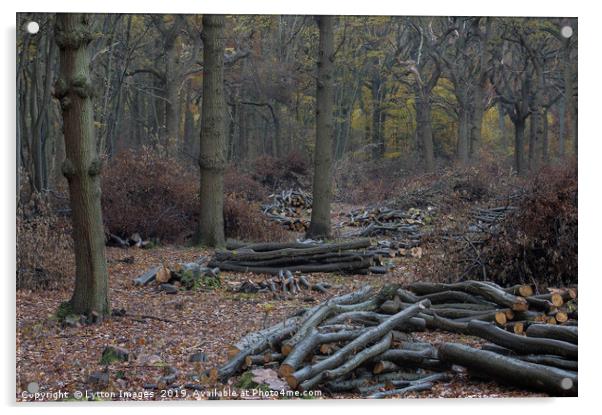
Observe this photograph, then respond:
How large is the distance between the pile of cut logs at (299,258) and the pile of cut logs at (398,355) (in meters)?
2.62

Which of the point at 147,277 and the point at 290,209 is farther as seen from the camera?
the point at 290,209

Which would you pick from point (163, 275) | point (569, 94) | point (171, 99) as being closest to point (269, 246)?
point (163, 275)

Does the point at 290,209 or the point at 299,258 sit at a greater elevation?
the point at 290,209

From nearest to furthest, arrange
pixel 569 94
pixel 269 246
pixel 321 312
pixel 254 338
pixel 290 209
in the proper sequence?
pixel 254 338
pixel 321 312
pixel 569 94
pixel 269 246
pixel 290 209

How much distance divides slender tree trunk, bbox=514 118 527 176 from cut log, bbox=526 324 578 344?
2320mm

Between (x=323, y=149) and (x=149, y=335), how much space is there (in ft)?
17.8

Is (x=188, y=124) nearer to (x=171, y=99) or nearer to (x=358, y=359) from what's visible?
(x=171, y=99)

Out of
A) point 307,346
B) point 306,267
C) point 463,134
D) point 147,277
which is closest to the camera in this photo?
point 307,346

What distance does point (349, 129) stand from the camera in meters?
10.9

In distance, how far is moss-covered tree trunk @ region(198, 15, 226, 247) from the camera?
33.2ft

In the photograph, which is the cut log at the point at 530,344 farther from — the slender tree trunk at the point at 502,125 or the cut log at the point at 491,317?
the slender tree trunk at the point at 502,125

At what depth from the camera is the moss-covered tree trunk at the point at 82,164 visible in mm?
6363

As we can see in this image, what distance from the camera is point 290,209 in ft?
37.6

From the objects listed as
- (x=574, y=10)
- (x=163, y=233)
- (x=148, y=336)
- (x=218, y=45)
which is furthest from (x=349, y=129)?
(x=148, y=336)
